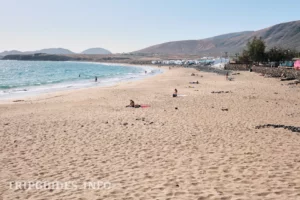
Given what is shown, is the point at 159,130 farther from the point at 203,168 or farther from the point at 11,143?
the point at 11,143

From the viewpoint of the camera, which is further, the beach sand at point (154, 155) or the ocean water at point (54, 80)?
the ocean water at point (54, 80)

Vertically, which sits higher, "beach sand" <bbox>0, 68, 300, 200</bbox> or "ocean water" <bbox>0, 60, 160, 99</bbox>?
"ocean water" <bbox>0, 60, 160, 99</bbox>

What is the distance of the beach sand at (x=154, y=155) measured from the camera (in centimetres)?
650

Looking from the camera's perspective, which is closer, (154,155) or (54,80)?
(154,155)

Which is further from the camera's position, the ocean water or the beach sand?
the ocean water

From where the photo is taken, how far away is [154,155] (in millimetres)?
9164

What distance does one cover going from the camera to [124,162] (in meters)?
8.57

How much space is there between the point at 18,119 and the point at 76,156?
845 centimetres

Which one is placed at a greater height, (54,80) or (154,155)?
(54,80)

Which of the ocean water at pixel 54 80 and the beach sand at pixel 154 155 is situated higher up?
the ocean water at pixel 54 80

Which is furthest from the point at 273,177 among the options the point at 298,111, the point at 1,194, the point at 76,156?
the point at 298,111

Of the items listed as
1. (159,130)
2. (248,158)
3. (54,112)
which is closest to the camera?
(248,158)

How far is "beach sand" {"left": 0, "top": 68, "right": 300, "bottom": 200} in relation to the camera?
6500 mm

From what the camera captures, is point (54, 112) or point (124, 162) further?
point (54, 112)
